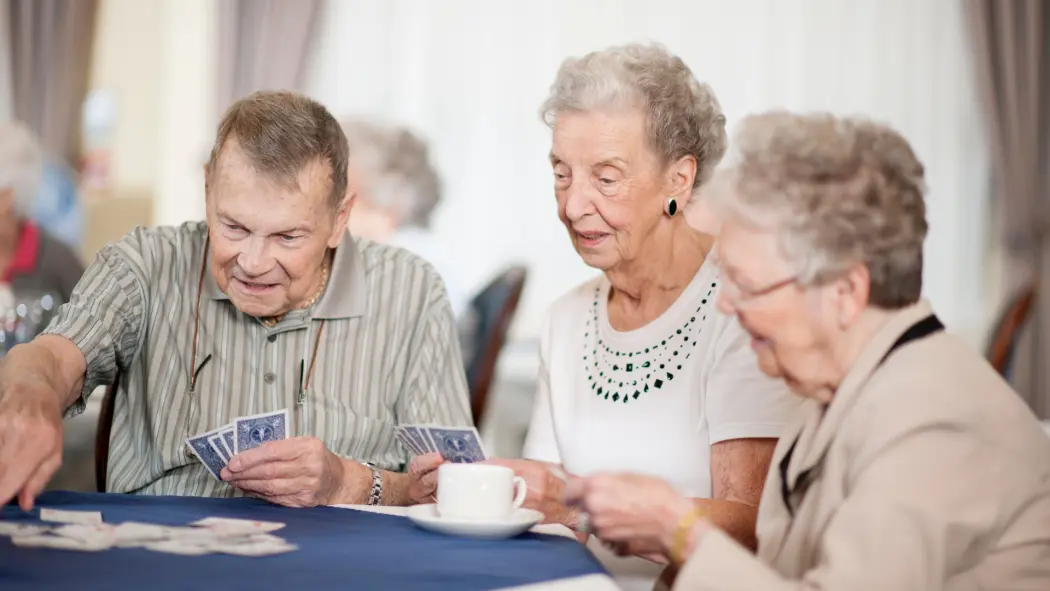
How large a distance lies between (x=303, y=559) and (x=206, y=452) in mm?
393

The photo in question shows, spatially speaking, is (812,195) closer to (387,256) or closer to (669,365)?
(669,365)

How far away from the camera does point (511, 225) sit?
18.8 ft

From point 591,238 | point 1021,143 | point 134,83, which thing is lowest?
point 591,238

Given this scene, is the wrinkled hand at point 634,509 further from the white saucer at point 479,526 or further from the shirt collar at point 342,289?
the shirt collar at point 342,289

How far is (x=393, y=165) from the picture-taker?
5.04 metres

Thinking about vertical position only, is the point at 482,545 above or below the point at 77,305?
below

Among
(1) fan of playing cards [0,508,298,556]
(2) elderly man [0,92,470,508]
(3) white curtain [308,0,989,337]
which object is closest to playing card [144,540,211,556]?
(1) fan of playing cards [0,508,298,556]

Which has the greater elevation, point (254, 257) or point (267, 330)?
point (254, 257)

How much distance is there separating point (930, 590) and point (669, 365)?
0.92m

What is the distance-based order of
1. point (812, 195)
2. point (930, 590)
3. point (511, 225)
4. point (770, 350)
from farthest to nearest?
point (511, 225) < point (770, 350) < point (812, 195) < point (930, 590)

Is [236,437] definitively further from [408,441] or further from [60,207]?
[60,207]

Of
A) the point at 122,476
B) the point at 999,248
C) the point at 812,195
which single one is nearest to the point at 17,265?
the point at 122,476

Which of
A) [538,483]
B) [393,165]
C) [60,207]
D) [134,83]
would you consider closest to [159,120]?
[134,83]

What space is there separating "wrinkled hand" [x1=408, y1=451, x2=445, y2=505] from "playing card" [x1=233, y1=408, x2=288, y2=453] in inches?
8.8
